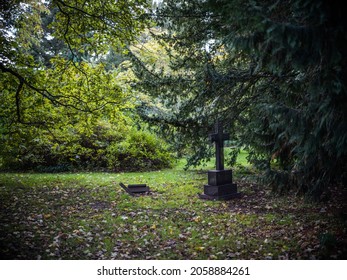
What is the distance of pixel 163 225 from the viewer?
5.48 metres

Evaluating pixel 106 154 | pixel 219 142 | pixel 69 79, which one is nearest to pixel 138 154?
pixel 106 154

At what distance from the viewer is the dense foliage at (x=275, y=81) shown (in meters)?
3.12

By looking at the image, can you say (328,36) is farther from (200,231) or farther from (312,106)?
(200,231)

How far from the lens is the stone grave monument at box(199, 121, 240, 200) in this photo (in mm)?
7230

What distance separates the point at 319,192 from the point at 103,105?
19.5ft

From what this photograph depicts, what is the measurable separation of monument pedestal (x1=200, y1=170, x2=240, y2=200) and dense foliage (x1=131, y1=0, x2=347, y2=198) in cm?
115

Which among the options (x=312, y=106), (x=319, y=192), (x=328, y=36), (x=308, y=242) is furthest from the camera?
(x=319, y=192)

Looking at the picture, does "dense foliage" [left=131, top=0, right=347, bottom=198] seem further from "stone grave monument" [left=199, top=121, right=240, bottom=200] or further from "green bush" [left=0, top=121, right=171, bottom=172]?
"green bush" [left=0, top=121, right=171, bottom=172]

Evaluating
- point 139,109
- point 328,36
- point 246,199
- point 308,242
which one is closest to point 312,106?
point 328,36

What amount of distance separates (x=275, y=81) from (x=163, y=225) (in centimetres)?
440

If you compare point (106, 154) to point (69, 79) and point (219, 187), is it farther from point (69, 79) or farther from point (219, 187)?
point (219, 187)

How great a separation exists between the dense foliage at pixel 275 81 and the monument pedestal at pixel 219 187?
115 centimetres

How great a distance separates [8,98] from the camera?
23.9 feet

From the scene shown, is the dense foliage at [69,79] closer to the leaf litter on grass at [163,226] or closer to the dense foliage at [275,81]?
the dense foliage at [275,81]
